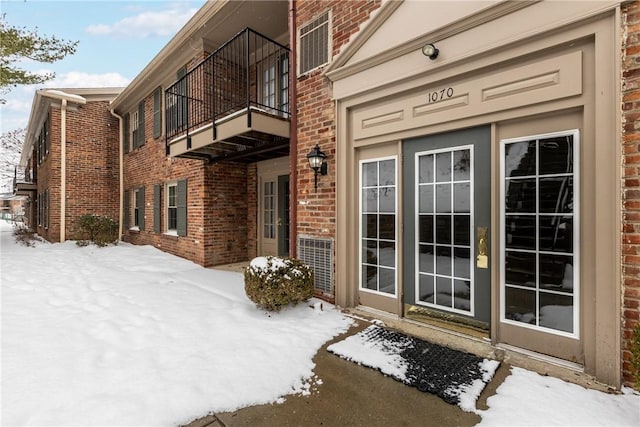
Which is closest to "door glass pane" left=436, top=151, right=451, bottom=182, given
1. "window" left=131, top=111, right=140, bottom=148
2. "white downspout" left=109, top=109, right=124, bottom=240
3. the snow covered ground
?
the snow covered ground

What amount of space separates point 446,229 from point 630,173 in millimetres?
1573

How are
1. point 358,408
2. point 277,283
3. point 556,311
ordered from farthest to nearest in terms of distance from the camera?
point 277,283
point 556,311
point 358,408

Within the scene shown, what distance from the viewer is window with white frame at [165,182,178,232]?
8.85 m

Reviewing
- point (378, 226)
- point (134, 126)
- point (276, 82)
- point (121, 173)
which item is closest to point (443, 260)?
point (378, 226)

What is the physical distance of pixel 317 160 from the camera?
173 inches

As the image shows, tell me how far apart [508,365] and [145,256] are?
868 centimetres

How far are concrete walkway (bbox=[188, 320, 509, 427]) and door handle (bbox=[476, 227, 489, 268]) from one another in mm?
1028

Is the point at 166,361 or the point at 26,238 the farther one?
the point at 26,238

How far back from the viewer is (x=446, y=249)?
3.46 meters

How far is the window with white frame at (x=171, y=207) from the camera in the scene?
8.85 metres

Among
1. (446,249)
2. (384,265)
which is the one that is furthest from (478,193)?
(384,265)

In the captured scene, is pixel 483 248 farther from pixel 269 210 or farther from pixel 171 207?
pixel 171 207

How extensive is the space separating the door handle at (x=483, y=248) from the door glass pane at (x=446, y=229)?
10cm

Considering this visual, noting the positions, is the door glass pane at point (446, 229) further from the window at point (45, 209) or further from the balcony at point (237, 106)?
the window at point (45, 209)
